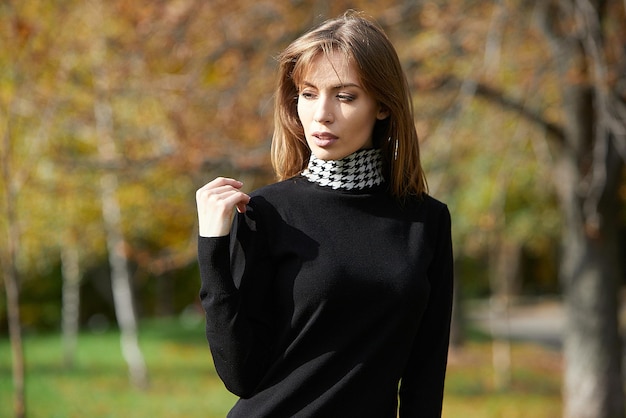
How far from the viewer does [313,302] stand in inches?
65.2

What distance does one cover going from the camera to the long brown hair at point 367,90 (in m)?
1.72

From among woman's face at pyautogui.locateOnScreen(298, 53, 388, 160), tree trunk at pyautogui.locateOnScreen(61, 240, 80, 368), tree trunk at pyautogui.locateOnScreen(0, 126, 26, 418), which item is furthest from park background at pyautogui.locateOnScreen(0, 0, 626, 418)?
woman's face at pyautogui.locateOnScreen(298, 53, 388, 160)

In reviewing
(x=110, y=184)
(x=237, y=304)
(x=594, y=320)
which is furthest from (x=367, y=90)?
(x=110, y=184)

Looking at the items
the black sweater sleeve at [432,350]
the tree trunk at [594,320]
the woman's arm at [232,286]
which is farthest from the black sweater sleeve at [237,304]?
the tree trunk at [594,320]

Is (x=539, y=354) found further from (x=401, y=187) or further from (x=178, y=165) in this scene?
(x=401, y=187)

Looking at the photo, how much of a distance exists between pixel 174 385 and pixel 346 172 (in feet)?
28.6

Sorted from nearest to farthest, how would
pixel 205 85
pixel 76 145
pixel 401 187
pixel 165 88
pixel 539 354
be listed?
pixel 401 187, pixel 165 88, pixel 205 85, pixel 76 145, pixel 539 354

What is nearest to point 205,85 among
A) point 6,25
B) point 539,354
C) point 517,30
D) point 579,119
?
point 6,25

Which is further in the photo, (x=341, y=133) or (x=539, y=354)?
(x=539, y=354)

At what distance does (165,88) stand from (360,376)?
436 cm

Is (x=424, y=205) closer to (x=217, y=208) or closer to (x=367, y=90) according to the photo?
(x=367, y=90)

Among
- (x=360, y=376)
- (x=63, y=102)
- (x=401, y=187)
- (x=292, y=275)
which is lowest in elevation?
(x=360, y=376)

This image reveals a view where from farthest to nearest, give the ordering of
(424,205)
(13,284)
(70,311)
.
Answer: (70,311)
(13,284)
(424,205)

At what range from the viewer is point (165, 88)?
5727 mm
